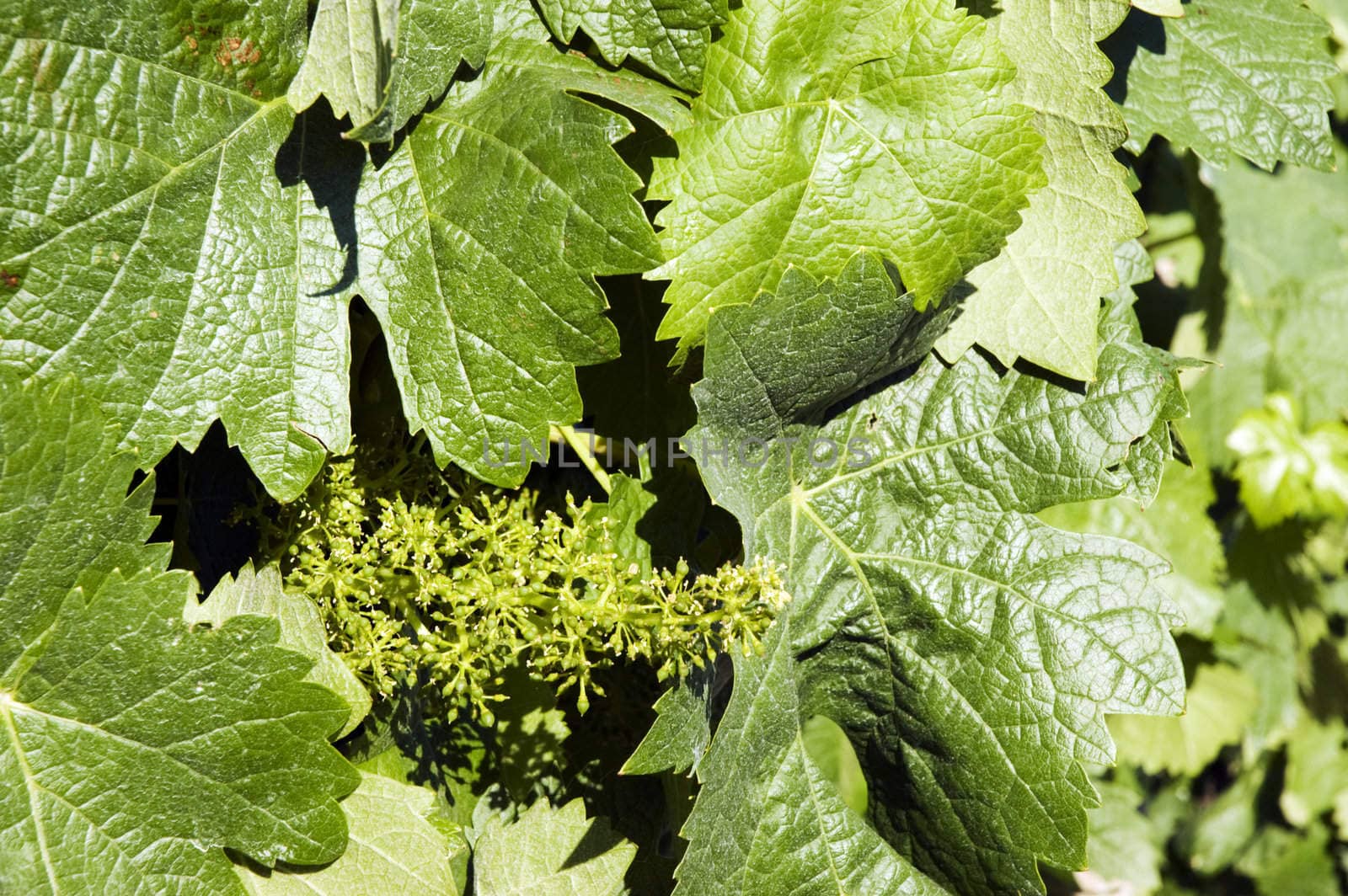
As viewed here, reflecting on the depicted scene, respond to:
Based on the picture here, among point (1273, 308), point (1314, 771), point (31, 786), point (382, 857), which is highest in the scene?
point (31, 786)

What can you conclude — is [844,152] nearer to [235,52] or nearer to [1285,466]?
[235,52]

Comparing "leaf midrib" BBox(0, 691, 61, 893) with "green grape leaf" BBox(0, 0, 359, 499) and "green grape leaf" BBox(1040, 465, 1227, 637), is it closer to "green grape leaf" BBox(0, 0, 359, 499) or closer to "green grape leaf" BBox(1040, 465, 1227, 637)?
"green grape leaf" BBox(0, 0, 359, 499)

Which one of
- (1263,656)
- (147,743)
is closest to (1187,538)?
(1263,656)

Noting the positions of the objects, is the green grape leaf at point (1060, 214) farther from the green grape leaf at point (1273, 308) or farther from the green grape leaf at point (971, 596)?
the green grape leaf at point (1273, 308)

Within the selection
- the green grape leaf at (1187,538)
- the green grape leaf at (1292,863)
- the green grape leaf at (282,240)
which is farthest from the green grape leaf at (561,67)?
the green grape leaf at (1292,863)

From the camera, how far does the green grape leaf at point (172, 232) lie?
2.82 ft

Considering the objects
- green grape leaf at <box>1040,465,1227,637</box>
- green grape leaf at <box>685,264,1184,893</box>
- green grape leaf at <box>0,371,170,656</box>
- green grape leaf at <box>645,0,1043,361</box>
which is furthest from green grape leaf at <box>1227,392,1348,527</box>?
green grape leaf at <box>0,371,170,656</box>

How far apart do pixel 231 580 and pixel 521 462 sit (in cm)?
29

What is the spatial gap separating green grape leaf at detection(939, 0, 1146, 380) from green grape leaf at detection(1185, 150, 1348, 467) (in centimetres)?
121

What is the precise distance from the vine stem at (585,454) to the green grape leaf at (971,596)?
175 mm

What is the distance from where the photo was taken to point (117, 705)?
2.99 feet

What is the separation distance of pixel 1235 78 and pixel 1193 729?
142 centimetres

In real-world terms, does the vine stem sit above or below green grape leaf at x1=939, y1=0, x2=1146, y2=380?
below

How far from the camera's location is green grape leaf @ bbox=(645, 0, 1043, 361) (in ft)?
3.32
